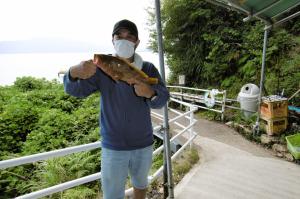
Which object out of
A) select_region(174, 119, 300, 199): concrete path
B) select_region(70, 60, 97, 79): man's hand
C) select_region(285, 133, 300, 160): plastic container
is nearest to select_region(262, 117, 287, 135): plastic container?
select_region(174, 119, 300, 199): concrete path

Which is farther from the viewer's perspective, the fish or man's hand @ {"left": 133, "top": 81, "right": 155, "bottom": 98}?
man's hand @ {"left": 133, "top": 81, "right": 155, "bottom": 98}

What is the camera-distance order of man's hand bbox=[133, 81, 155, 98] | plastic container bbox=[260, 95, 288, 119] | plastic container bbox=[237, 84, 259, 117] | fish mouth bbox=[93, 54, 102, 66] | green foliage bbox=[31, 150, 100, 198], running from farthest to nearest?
plastic container bbox=[237, 84, 259, 117], plastic container bbox=[260, 95, 288, 119], green foliage bbox=[31, 150, 100, 198], man's hand bbox=[133, 81, 155, 98], fish mouth bbox=[93, 54, 102, 66]

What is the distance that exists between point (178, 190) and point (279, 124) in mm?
3523

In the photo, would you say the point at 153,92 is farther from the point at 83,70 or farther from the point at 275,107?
the point at 275,107

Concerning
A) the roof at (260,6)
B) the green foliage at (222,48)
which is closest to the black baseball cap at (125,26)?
the roof at (260,6)

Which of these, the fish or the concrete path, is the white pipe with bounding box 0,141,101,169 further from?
the concrete path

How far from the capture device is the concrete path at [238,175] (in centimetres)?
327

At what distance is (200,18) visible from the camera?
11250 mm

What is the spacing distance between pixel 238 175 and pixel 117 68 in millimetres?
2921

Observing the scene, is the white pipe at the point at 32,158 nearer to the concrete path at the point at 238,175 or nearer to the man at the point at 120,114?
the man at the point at 120,114

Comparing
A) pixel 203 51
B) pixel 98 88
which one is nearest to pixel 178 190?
pixel 98 88

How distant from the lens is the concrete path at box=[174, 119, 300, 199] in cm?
327

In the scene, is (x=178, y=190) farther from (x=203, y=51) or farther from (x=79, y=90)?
(x=203, y=51)

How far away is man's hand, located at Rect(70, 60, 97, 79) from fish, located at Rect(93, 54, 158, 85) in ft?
0.14
